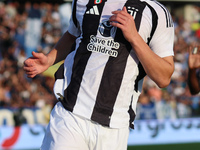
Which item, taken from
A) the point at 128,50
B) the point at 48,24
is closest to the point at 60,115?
the point at 128,50

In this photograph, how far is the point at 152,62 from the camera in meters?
2.35

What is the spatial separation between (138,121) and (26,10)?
23.7ft

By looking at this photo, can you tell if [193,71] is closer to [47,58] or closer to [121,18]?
[47,58]

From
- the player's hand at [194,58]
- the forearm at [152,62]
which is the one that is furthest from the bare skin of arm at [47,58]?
the player's hand at [194,58]

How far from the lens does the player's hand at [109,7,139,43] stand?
2291mm

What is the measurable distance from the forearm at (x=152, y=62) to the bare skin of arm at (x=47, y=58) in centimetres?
78

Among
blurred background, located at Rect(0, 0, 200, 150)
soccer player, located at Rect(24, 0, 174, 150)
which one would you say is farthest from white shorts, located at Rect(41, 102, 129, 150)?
blurred background, located at Rect(0, 0, 200, 150)

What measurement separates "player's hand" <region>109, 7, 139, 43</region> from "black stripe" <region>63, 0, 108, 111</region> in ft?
0.88

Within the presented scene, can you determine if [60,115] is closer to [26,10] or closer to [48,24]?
[48,24]

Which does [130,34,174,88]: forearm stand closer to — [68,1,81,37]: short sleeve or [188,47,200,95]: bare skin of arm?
[68,1,81,37]: short sleeve

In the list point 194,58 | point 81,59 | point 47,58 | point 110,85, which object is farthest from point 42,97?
point 110,85

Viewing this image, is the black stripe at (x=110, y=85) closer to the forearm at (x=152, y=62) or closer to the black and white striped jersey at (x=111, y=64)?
the black and white striped jersey at (x=111, y=64)

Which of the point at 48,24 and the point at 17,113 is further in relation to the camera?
the point at 48,24

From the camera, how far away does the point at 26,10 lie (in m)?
14.5
